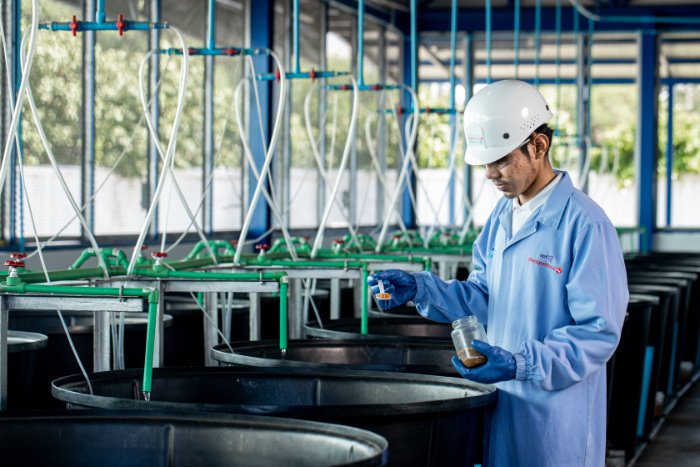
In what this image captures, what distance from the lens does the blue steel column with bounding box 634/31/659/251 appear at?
27.6ft

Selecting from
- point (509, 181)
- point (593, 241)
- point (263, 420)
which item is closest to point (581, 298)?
point (593, 241)

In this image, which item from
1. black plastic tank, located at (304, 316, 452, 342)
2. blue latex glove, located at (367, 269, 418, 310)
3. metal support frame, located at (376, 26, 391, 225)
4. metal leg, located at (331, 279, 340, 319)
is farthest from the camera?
metal support frame, located at (376, 26, 391, 225)

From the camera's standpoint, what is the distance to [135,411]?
155cm

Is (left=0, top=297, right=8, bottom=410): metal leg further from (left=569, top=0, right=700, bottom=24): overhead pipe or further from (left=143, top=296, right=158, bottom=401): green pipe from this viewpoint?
(left=569, top=0, right=700, bottom=24): overhead pipe

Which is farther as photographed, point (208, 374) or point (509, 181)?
point (208, 374)

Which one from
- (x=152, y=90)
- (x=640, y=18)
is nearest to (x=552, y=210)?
(x=152, y=90)

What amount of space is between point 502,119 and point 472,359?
1.62 ft

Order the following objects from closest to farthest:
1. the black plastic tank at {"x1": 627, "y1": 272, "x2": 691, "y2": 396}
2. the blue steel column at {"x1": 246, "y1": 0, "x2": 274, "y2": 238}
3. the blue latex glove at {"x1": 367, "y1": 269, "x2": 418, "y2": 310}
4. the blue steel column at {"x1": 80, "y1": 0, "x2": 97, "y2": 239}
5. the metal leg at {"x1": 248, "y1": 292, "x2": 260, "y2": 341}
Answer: the blue latex glove at {"x1": 367, "y1": 269, "x2": 418, "y2": 310} < the metal leg at {"x1": 248, "y1": 292, "x2": 260, "y2": 341} < the black plastic tank at {"x1": 627, "y1": 272, "x2": 691, "y2": 396} < the blue steel column at {"x1": 80, "y1": 0, "x2": 97, "y2": 239} < the blue steel column at {"x1": 246, "y1": 0, "x2": 274, "y2": 238}

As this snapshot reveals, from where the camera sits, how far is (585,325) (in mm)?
1664

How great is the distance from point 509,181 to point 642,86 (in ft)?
23.6

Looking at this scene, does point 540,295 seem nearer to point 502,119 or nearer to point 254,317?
point 502,119

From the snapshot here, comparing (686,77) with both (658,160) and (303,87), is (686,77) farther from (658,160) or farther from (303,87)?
(303,87)

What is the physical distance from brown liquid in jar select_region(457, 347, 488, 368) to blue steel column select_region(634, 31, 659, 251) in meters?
7.34

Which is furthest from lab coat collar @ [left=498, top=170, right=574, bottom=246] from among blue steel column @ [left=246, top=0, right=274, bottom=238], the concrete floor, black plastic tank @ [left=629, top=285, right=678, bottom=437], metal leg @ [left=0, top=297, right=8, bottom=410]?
blue steel column @ [left=246, top=0, right=274, bottom=238]
